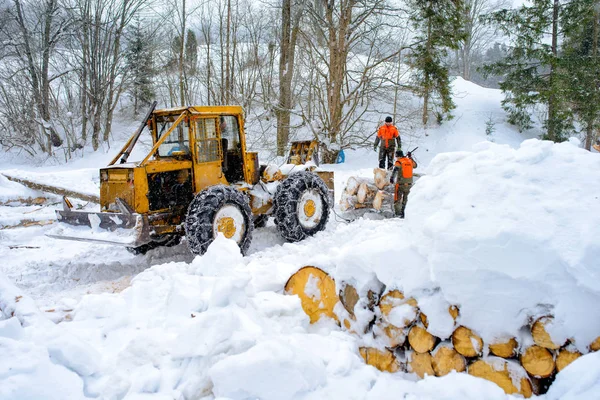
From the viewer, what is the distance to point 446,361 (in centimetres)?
275

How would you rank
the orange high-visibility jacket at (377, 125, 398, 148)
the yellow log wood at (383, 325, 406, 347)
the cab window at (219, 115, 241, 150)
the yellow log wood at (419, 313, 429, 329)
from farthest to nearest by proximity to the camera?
the orange high-visibility jacket at (377, 125, 398, 148), the cab window at (219, 115, 241, 150), the yellow log wood at (383, 325, 406, 347), the yellow log wood at (419, 313, 429, 329)

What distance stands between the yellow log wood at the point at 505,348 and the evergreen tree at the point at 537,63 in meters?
17.7

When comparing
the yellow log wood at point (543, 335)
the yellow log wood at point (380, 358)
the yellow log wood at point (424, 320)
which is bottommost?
the yellow log wood at point (380, 358)

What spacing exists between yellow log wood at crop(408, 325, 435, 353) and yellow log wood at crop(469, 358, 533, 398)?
281 millimetres

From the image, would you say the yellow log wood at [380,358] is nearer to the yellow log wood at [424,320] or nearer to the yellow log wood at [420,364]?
the yellow log wood at [420,364]

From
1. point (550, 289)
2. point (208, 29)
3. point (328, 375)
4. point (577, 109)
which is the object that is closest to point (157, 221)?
point (328, 375)

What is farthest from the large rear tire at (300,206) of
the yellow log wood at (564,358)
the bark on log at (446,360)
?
the yellow log wood at (564,358)

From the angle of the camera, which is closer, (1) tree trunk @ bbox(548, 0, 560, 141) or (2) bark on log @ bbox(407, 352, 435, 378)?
(2) bark on log @ bbox(407, 352, 435, 378)

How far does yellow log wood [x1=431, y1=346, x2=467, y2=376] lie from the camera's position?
2701 mm

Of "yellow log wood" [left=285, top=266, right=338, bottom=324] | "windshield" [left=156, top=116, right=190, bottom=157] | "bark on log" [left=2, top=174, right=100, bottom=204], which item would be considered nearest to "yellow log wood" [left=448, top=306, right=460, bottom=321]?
"yellow log wood" [left=285, top=266, right=338, bottom=324]

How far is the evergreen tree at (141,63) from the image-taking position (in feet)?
82.6

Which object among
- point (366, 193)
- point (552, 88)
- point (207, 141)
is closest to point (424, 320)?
point (207, 141)

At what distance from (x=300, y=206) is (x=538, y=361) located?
4.92 m

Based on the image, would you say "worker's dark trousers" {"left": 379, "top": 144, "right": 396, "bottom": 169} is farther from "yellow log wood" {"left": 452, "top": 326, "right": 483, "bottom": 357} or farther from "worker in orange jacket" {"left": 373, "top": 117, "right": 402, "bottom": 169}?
"yellow log wood" {"left": 452, "top": 326, "right": 483, "bottom": 357}
